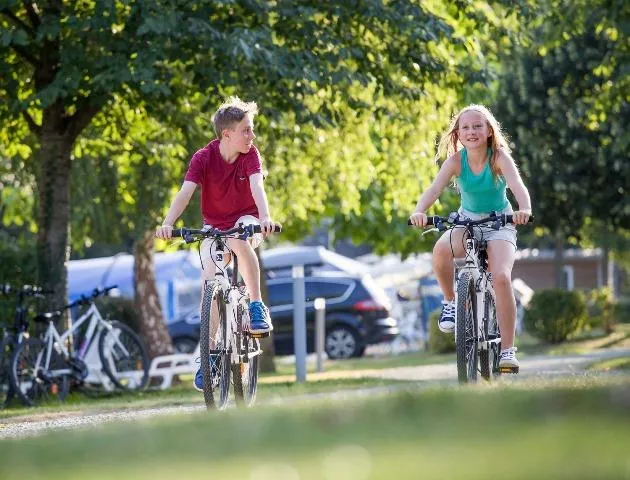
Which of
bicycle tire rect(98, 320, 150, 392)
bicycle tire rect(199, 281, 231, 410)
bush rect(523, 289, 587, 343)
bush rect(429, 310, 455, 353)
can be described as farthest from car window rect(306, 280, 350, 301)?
bicycle tire rect(199, 281, 231, 410)

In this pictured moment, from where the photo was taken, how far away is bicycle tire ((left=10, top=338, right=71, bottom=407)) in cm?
1491

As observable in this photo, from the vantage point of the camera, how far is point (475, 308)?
9.17 metres

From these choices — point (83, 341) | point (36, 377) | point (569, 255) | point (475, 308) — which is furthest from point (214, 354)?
point (569, 255)

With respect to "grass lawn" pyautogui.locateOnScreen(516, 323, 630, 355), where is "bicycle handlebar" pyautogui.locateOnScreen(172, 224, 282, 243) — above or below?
above

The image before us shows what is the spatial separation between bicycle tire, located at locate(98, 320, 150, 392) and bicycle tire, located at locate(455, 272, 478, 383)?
719 cm

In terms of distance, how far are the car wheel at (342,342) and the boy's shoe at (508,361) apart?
80.8ft

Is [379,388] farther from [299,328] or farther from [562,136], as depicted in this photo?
[562,136]

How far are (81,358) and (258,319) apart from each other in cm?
683

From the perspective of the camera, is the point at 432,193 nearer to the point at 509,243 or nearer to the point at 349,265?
the point at 509,243

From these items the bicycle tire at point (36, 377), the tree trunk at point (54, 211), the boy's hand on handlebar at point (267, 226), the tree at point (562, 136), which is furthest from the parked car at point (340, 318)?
the boy's hand on handlebar at point (267, 226)

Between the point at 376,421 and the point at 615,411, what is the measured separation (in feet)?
1.84

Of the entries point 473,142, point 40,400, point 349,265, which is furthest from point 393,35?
point 349,265

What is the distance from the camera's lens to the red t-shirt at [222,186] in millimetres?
9203

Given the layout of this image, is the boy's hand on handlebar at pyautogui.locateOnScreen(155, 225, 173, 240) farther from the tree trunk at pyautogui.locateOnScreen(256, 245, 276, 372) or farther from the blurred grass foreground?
the tree trunk at pyautogui.locateOnScreen(256, 245, 276, 372)
